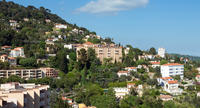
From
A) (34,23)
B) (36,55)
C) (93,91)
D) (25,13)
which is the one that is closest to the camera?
(93,91)

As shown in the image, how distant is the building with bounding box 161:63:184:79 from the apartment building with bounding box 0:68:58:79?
656 inches

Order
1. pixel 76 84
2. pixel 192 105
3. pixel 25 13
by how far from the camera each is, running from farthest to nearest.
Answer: pixel 25 13, pixel 76 84, pixel 192 105

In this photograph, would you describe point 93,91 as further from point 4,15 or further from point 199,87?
point 4,15

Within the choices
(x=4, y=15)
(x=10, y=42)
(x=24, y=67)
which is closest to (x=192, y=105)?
(x=24, y=67)

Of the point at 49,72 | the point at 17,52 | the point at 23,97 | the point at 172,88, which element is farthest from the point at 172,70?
the point at 23,97

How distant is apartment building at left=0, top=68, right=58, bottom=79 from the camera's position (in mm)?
34344

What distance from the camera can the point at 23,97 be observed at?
Answer: 11.5 metres

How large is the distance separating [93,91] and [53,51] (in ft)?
47.5

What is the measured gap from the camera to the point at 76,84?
36906mm

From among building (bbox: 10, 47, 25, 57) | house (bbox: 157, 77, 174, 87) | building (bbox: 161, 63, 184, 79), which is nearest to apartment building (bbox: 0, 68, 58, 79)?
building (bbox: 10, 47, 25, 57)

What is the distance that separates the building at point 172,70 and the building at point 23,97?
105 ft

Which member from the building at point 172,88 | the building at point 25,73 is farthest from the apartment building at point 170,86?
the building at point 25,73

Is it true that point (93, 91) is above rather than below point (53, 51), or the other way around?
below

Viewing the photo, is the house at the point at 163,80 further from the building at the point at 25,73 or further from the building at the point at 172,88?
the building at the point at 25,73
